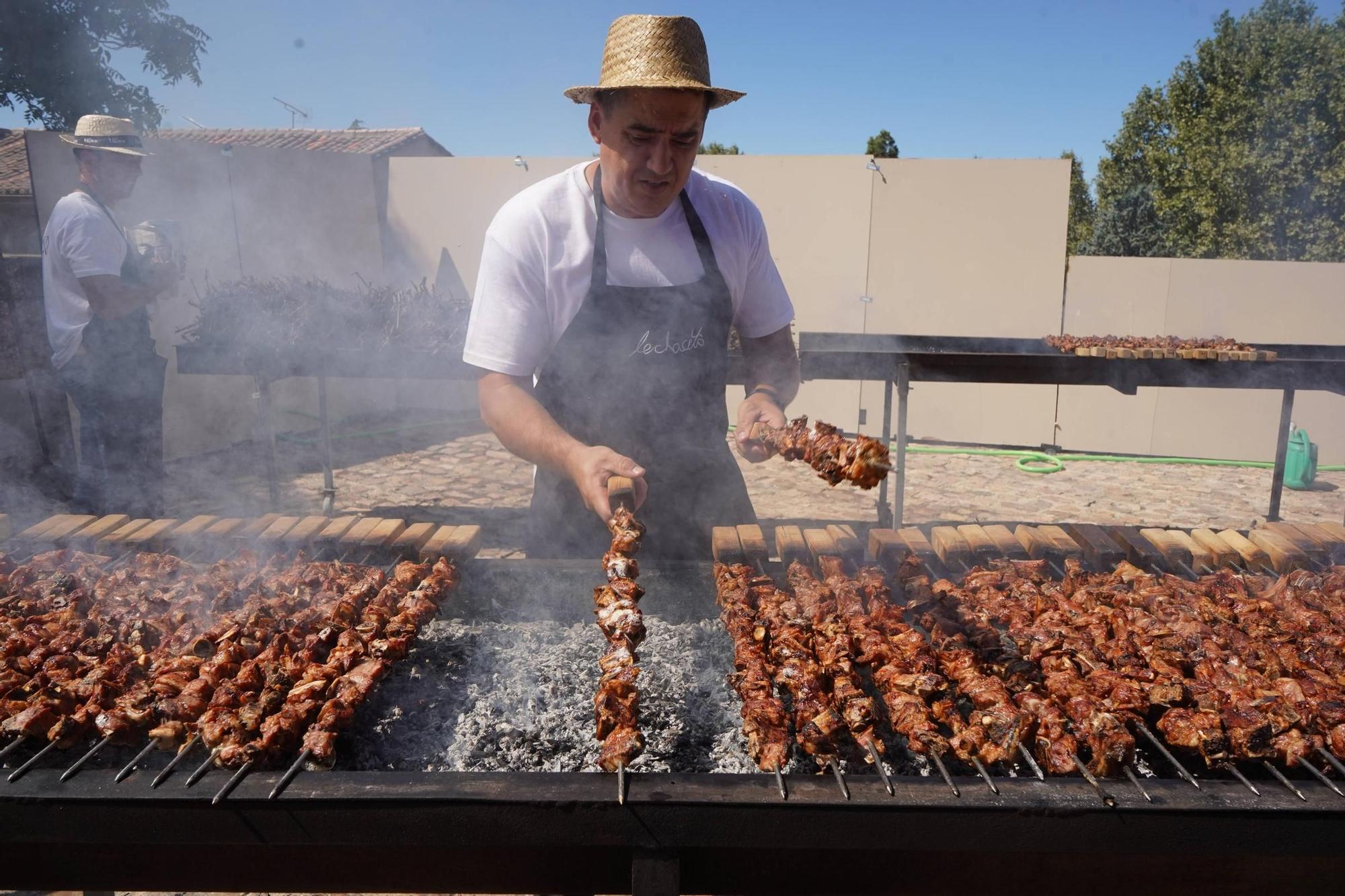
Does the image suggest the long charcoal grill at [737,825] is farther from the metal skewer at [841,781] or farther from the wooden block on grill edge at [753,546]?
the wooden block on grill edge at [753,546]

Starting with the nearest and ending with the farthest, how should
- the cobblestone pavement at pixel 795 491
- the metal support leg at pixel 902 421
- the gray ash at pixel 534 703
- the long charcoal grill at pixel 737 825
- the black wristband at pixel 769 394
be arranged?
the long charcoal grill at pixel 737 825 < the gray ash at pixel 534 703 < the black wristband at pixel 769 394 < the metal support leg at pixel 902 421 < the cobblestone pavement at pixel 795 491

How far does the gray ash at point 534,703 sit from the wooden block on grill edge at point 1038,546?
1.42 m

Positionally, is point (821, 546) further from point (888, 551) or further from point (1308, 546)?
point (1308, 546)

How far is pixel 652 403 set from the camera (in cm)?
358

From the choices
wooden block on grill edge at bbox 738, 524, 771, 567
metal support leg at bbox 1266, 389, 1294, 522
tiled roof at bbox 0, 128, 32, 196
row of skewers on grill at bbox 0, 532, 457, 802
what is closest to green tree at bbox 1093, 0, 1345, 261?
metal support leg at bbox 1266, 389, 1294, 522

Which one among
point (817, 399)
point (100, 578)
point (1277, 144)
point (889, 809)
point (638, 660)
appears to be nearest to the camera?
point (889, 809)

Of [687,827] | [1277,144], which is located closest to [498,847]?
[687,827]

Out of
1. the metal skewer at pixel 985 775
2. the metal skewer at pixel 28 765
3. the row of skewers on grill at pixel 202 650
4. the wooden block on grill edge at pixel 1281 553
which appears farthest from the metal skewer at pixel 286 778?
the wooden block on grill edge at pixel 1281 553

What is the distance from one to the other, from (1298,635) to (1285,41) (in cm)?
4178

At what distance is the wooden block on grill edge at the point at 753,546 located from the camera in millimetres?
3238

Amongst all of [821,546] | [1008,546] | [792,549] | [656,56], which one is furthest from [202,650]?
[1008,546]

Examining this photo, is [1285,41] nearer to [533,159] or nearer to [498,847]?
[533,159]

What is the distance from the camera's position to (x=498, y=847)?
6.04 feet

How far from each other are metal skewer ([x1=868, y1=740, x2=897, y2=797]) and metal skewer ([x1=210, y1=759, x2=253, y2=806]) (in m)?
1.50
